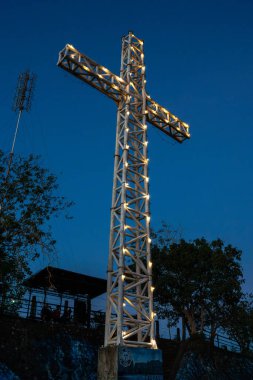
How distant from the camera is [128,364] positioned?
10172 mm

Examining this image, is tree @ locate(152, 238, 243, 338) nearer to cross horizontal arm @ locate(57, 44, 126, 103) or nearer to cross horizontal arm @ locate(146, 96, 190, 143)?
cross horizontal arm @ locate(146, 96, 190, 143)

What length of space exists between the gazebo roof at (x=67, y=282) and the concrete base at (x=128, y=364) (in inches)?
240

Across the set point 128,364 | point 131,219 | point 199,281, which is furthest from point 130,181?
point 199,281

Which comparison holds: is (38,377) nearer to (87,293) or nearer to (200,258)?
(87,293)

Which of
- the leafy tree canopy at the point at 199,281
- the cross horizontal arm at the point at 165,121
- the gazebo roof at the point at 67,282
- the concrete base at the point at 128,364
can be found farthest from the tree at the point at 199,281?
the concrete base at the point at 128,364

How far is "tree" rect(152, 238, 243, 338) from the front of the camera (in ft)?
70.8

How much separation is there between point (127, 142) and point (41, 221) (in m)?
4.79

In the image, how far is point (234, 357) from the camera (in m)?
21.2

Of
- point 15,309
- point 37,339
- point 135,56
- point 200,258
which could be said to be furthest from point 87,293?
point 135,56

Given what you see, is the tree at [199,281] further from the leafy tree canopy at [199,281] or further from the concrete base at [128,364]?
the concrete base at [128,364]

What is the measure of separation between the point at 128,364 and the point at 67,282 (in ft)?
25.3

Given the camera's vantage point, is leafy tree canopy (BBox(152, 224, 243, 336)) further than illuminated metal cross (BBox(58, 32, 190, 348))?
Yes

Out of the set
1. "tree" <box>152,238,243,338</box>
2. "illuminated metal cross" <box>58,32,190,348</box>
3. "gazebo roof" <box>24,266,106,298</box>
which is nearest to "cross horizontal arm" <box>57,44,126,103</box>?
"illuminated metal cross" <box>58,32,190,348</box>

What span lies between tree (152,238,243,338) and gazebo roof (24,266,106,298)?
18.5ft
